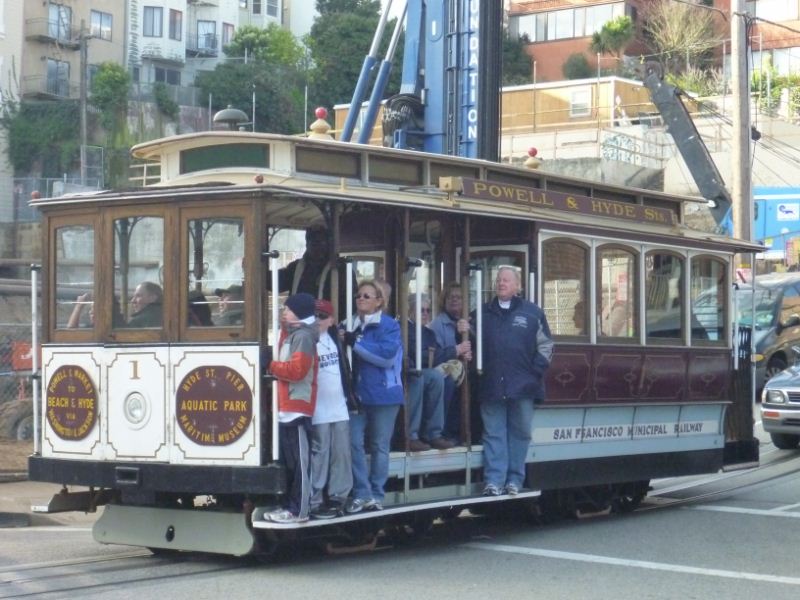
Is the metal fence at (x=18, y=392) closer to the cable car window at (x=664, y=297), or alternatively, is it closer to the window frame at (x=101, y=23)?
the cable car window at (x=664, y=297)

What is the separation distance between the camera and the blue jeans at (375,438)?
9.77 meters

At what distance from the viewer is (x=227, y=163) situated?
395 inches

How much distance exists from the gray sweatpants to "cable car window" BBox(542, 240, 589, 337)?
2.75 metres

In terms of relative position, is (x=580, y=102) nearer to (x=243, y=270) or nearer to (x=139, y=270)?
(x=139, y=270)

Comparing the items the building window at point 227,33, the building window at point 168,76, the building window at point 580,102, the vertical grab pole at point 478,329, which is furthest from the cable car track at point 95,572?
the building window at point 227,33

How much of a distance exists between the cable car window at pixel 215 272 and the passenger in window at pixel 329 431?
0.60 metres

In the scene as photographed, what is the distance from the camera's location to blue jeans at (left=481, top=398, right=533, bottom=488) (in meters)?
10.9

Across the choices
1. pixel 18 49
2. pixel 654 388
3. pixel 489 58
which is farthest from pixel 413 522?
pixel 18 49

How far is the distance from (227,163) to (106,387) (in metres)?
1.85

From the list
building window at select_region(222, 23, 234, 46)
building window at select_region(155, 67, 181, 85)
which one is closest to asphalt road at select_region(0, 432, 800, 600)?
building window at select_region(155, 67, 181, 85)

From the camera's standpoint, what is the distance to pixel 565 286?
Result: 11719mm

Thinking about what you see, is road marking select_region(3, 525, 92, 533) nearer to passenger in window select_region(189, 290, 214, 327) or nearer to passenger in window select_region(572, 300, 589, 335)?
passenger in window select_region(189, 290, 214, 327)

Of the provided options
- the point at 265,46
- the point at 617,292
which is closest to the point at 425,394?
the point at 617,292

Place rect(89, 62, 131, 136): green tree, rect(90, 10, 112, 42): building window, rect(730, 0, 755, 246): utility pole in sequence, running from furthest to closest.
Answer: rect(90, 10, 112, 42): building window → rect(89, 62, 131, 136): green tree → rect(730, 0, 755, 246): utility pole
